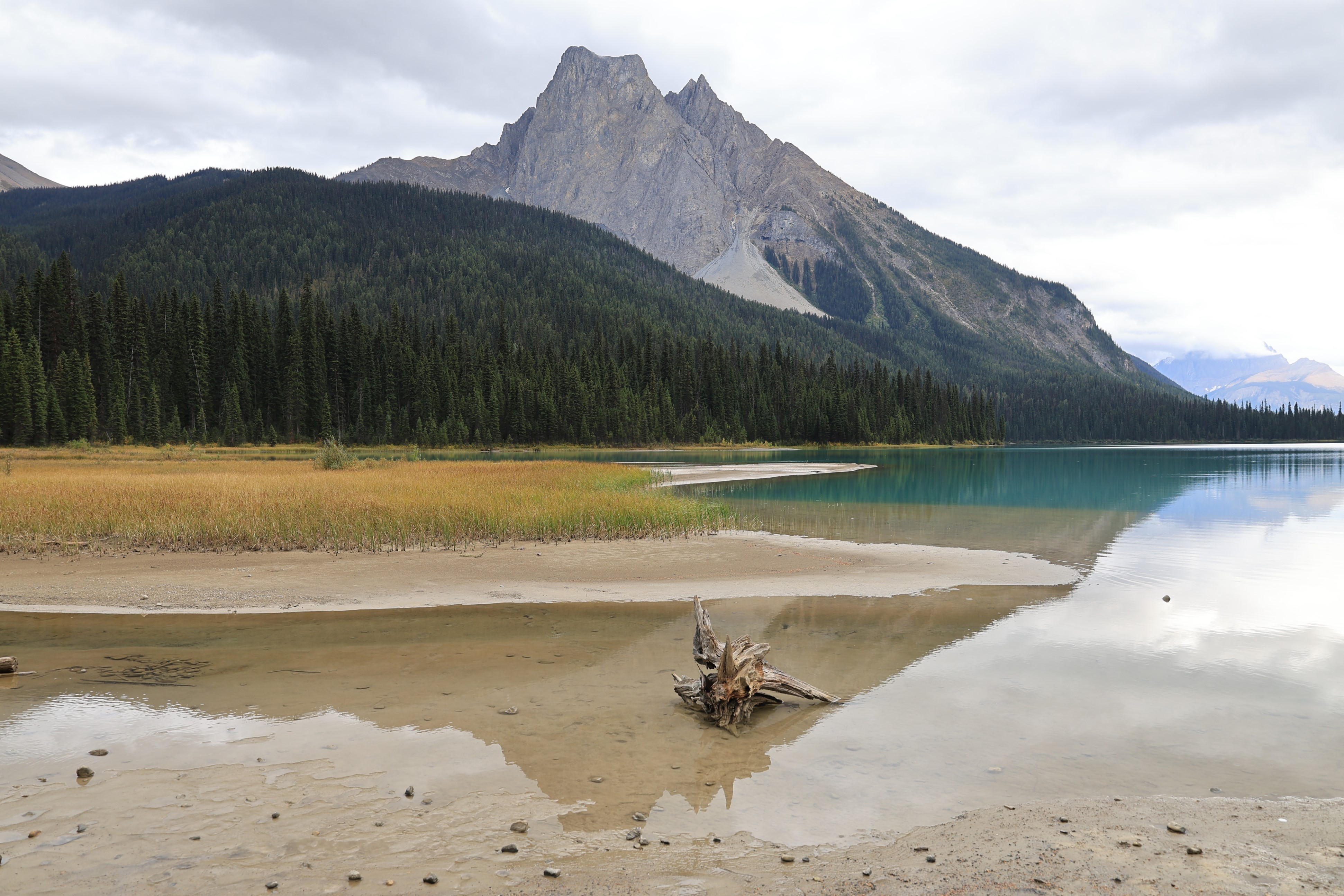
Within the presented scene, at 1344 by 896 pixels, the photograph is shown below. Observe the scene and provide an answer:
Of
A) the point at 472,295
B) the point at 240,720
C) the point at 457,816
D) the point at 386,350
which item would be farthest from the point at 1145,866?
the point at 472,295

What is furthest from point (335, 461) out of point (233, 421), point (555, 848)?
point (233, 421)

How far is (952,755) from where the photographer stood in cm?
781

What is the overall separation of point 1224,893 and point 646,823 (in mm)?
4096

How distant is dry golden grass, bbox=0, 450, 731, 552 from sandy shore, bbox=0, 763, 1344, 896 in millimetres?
14879

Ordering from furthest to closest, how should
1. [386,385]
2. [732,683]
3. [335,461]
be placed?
[386,385], [335,461], [732,683]

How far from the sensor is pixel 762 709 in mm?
9398

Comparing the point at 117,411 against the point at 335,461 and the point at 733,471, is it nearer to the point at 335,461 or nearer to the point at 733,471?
the point at 335,461

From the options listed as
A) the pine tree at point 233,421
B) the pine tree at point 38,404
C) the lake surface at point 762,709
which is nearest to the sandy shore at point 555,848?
the lake surface at point 762,709

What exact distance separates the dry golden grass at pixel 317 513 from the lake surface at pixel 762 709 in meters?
6.89

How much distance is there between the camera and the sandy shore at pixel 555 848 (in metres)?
5.08

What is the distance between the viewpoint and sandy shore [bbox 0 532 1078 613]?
1495 centimetres

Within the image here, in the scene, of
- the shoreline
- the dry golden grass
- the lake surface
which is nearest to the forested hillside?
the shoreline

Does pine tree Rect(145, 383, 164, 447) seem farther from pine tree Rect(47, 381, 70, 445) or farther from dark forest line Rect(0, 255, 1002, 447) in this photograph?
pine tree Rect(47, 381, 70, 445)

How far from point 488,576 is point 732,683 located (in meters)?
10.2
